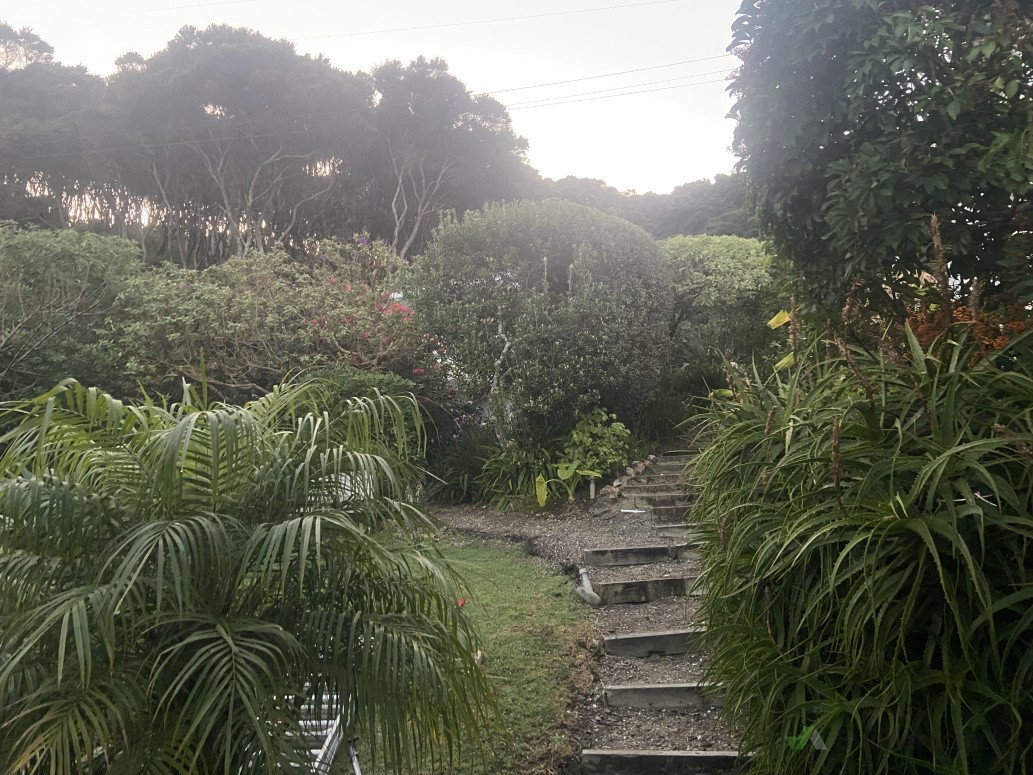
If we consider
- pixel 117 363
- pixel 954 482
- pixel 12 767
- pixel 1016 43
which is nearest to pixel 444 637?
pixel 12 767

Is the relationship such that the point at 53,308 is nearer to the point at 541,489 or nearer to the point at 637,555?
the point at 541,489

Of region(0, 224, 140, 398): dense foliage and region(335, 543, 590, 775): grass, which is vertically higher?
region(0, 224, 140, 398): dense foliage

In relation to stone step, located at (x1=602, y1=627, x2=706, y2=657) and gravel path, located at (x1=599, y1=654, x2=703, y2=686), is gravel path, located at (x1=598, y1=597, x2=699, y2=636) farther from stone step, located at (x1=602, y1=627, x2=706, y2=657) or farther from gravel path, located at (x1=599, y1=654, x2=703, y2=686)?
gravel path, located at (x1=599, y1=654, x2=703, y2=686)

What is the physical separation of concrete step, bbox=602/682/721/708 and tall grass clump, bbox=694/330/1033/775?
1349 mm

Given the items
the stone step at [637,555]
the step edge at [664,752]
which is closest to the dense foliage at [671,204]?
the stone step at [637,555]

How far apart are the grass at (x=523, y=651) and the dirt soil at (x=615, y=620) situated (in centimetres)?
13

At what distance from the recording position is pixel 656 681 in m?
4.43

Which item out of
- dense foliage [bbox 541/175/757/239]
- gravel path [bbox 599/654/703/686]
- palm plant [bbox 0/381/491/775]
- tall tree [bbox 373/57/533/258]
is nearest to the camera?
palm plant [bbox 0/381/491/775]

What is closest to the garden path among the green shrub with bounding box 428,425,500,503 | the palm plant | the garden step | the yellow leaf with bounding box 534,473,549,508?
the garden step

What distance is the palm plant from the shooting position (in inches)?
77.2

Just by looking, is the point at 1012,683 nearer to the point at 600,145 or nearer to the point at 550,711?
the point at 550,711

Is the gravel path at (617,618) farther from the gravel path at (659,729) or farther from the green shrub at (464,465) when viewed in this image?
the green shrub at (464,465)

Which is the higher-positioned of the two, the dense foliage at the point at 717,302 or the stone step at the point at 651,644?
the dense foliage at the point at 717,302

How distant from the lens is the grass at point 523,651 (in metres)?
3.48
